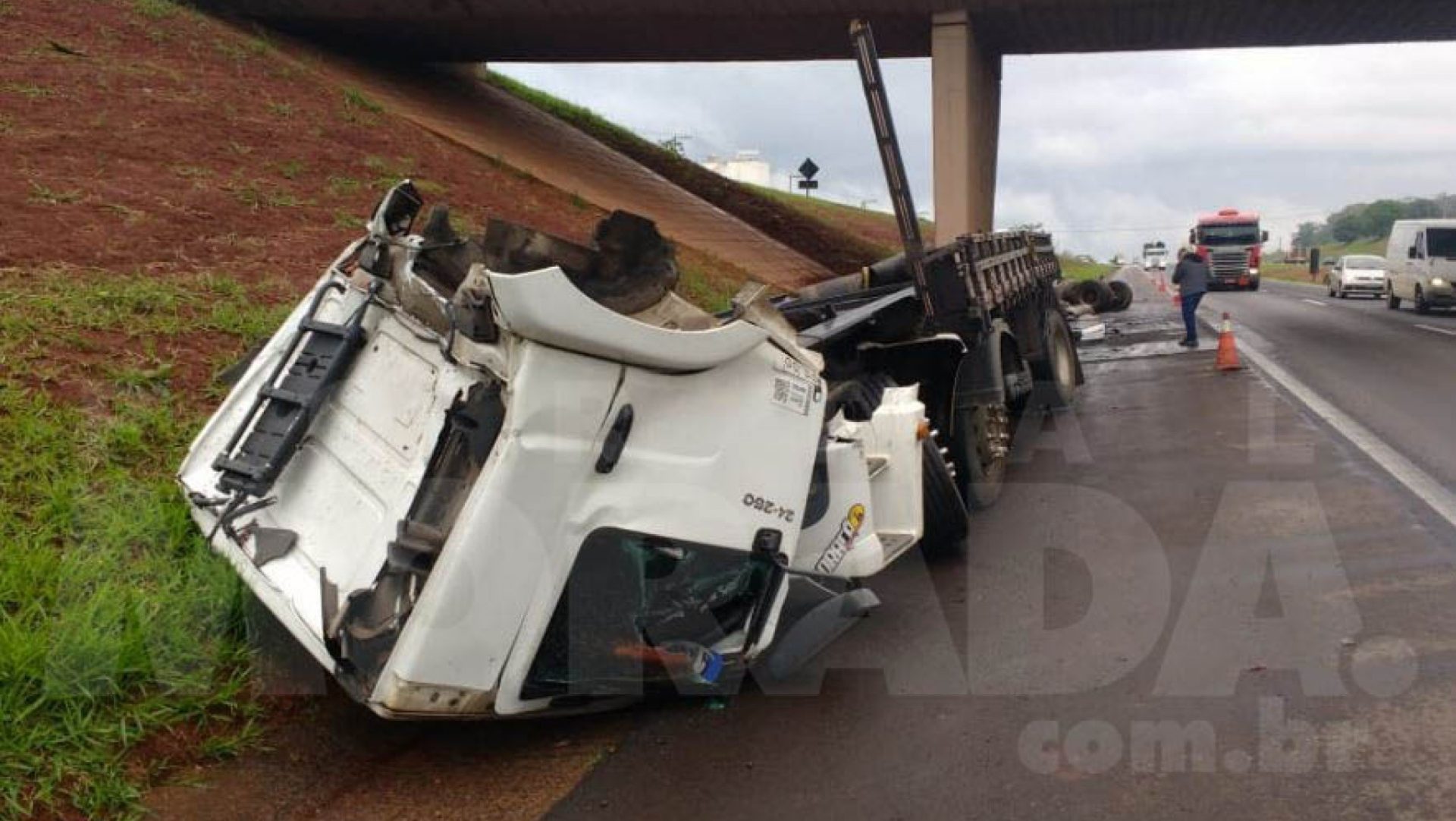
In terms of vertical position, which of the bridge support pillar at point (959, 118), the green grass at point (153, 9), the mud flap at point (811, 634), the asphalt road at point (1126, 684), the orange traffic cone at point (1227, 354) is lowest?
the orange traffic cone at point (1227, 354)

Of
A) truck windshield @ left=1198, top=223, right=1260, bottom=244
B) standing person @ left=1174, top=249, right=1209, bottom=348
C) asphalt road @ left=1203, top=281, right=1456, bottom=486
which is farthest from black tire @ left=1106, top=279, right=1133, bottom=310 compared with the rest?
truck windshield @ left=1198, top=223, right=1260, bottom=244

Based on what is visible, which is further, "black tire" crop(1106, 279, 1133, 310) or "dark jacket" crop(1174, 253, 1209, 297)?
"dark jacket" crop(1174, 253, 1209, 297)

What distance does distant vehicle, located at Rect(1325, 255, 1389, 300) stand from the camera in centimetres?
3666

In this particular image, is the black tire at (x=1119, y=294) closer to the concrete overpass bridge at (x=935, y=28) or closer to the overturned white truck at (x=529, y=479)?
the concrete overpass bridge at (x=935, y=28)

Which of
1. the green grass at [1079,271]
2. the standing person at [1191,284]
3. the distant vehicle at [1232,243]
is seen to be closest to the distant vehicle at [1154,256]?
the green grass at [1079,271]

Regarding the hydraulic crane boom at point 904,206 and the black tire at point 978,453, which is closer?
the hydraulic crane boom at point 904,206

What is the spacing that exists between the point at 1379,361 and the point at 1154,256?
73.8 metres

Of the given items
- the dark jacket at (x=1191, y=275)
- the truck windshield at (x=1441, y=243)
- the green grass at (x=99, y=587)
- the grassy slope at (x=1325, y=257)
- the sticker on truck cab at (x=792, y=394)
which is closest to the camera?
the green grass at (x=99, y=587)

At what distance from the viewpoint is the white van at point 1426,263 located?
26516 mm

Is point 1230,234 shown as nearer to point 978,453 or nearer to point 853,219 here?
point 853,219

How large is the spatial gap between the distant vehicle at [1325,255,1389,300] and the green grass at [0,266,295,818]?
1424 inches

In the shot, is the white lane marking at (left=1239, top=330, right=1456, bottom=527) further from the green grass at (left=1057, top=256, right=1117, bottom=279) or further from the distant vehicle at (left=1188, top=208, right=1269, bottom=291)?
the distant vehicle at (left=1188, top=208, right=1269, bottom=291)

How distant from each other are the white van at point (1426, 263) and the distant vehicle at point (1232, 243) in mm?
14081

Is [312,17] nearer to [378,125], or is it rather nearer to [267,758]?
[378,125]
